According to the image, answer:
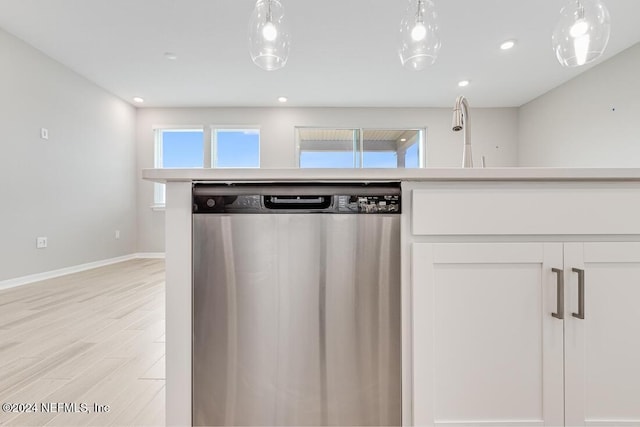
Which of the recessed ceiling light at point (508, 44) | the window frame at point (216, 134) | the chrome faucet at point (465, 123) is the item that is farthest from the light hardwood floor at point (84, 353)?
the recessed ceiling light at point (508, 44)

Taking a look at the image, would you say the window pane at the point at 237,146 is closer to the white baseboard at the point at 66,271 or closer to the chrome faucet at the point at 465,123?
the white baseboard at the point at 66,271

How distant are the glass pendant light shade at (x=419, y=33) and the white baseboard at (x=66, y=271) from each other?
4.19 metres

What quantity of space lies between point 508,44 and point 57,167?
5.47m

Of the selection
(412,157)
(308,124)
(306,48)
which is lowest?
(412,157)

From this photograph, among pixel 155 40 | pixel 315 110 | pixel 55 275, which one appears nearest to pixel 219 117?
pixel 315 110

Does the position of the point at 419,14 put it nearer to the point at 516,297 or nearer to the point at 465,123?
the point at 465,123

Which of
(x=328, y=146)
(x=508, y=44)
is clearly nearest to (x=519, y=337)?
(x=508, y=44)

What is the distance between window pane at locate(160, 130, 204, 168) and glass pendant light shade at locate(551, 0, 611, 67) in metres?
5.18

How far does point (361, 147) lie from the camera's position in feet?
18.6

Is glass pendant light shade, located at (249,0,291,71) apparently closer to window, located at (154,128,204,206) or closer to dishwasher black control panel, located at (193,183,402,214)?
dishwasher black control panel, located at (193,183,402,214)

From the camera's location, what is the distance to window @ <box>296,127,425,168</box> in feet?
18.5

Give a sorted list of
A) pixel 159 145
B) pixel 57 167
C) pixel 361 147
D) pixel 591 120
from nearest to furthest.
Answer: pixel 57 167
pixel 591 120
pixel 159 145
pixel 361 147

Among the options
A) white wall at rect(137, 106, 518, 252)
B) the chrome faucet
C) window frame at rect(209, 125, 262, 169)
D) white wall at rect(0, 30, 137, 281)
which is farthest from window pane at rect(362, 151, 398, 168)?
the chrome faucet

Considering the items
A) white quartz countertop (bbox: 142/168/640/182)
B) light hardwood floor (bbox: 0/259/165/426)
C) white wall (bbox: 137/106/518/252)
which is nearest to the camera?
white quartz countertop (bbox: 142/168/640/182)
